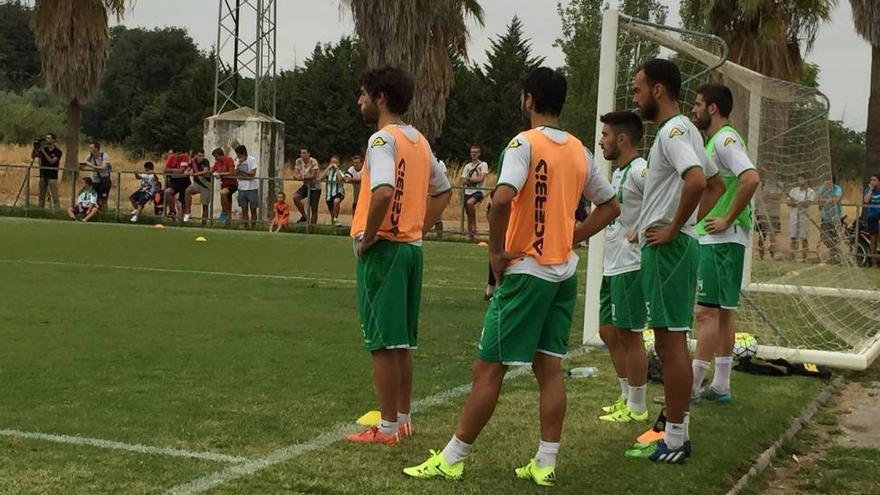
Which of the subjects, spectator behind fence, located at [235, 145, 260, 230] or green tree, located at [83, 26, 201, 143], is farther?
green tree, located at [83, 26, 201, 143]

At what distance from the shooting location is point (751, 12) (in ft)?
82.3

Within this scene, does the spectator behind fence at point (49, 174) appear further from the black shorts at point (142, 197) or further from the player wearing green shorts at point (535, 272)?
the player wearing green shorts at point (535, 272)

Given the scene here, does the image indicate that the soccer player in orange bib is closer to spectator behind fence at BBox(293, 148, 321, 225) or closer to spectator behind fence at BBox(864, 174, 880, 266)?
spectator behind fence at BBox(864, 174, 880, 266)

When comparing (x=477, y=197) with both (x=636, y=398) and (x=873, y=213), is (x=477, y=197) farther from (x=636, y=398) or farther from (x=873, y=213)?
(x=636, y=398)

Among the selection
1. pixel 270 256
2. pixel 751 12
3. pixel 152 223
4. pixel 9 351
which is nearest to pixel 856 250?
pixel 751 12

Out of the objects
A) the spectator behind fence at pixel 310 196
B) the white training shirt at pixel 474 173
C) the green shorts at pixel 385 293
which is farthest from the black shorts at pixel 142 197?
the green shorts at pixel 385 293

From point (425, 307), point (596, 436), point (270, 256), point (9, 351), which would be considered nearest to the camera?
point (596, 436)

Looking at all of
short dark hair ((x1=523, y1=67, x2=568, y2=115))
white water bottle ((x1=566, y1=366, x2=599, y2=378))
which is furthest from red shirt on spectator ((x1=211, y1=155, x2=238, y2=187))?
short dark hair ((x1=523, y1=67, x2=568, y2=115))

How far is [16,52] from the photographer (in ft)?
285

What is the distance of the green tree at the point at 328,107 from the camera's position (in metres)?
58.6

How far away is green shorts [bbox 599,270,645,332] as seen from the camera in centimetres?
631

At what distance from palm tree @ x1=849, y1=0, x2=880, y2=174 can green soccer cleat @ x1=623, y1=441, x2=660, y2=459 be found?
21541 mm

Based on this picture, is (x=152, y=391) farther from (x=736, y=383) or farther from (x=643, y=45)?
(x=643, y=45)

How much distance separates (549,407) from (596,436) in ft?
3.88
